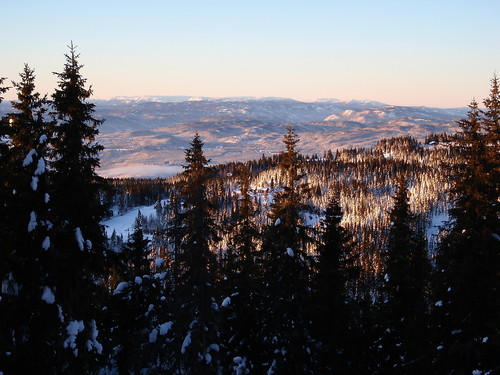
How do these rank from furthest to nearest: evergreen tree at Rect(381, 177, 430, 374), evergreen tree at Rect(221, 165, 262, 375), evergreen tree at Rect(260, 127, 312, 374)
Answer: evergreen tree at Rect(221, 165, 262, 375), evergreen tree at Rect(381, 177, 430, 374), evergreen tree at Rect(260, 127, 312, 374)

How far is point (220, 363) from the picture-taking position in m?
20.4

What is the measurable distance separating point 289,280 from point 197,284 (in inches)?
173

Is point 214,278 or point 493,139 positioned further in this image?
point 214,278

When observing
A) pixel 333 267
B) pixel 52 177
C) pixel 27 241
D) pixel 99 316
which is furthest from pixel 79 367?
pixel 333 267

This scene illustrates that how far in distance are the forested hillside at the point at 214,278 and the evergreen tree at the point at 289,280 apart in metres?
0.07

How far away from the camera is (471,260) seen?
52.1 feet

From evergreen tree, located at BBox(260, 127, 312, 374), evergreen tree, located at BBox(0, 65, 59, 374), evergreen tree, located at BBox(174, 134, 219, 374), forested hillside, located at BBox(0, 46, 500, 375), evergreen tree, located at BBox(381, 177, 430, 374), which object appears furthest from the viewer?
evergreen tree, located at BBox(381, 177, 430, 374)

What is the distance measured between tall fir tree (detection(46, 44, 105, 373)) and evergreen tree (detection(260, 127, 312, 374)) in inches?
298

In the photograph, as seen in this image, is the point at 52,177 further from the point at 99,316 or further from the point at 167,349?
the point at 167,349

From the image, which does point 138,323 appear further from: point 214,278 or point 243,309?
point 243,309

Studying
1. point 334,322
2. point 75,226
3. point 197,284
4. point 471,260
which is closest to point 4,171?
point 75,226

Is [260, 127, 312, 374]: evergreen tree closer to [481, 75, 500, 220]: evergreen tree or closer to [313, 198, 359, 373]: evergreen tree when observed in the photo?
[313, 198, 359, 373]: evergreen tree

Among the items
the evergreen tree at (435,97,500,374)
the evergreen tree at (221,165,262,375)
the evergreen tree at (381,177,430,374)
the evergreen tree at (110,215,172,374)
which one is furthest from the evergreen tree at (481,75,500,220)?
the evergreen tree at (110,215,172,374)

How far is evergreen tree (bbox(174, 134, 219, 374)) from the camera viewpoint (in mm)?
18594
